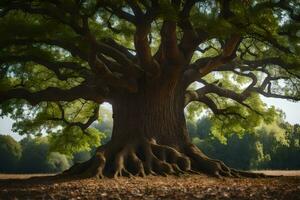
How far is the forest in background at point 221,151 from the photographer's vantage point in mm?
28402

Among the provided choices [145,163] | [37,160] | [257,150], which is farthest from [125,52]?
[257,150]

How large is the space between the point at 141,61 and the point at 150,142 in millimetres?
3161

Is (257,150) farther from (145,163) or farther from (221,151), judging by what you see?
(145,163)

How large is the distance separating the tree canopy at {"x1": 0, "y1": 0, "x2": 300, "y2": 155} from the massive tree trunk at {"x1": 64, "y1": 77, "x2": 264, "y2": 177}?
662mm

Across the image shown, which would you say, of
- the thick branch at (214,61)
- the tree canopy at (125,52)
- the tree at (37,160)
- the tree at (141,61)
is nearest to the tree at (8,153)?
the tree at (37,160)

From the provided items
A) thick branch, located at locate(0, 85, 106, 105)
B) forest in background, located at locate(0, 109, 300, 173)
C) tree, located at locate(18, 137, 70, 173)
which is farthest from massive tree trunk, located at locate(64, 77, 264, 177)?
tree, located at locate(18, 137, 70, 173)

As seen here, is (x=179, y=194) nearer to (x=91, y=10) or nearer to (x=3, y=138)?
(x=91, y=10)

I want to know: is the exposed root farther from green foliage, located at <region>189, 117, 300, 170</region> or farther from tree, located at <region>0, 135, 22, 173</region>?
green foliage, located at <region>189, 117, 300, 170</region>

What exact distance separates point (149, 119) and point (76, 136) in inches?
329

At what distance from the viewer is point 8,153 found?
33844 millimetres

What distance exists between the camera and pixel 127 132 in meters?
17.6

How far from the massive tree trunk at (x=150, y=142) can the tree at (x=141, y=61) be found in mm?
41

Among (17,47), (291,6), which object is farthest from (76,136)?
(291,6)

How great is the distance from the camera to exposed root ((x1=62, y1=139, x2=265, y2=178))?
615 inches
